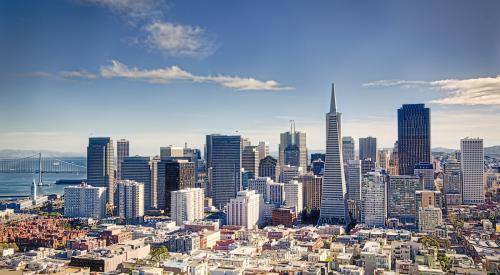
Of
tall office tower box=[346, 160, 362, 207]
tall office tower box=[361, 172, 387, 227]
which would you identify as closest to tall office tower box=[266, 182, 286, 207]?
tall office tower box=[346, 160, 362, 207]

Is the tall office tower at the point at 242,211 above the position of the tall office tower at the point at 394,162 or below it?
below

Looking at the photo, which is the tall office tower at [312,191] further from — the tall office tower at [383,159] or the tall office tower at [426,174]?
the tall office tower at [383,159]

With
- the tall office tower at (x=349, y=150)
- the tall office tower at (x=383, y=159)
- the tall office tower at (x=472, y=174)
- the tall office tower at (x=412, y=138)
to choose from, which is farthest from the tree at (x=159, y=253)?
the tall office tower at (x=349, y=150)

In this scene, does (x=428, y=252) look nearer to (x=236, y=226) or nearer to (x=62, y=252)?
(x=236, y=226)

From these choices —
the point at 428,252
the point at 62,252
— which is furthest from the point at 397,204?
the point at 62,252

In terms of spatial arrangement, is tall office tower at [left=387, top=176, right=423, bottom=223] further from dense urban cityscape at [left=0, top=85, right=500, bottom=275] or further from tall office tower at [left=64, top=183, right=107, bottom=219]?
tall office tower at [left=64, top=183, right=107, bottom=219]

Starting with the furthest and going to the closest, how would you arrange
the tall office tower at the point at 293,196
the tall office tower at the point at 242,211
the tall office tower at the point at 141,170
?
the tall office tower at the point at 141,170 → the tall office tower at the point at 293,196 → the tall office tower at the point at 242,211
